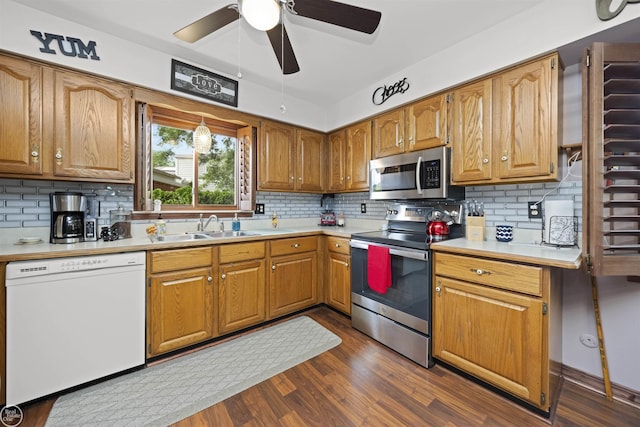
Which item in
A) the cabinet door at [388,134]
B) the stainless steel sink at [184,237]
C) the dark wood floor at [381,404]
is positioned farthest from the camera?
the cabinet door at [388,134]

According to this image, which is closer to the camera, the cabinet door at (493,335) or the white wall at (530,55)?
the cabinet door at (493,335)

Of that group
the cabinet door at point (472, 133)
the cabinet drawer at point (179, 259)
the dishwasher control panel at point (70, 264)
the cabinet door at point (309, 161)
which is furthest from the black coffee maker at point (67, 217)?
the cabinet door at point (472, 133)

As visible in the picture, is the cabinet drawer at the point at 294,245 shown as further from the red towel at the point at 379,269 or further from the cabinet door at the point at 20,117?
the cabinet door at the point at 20,117

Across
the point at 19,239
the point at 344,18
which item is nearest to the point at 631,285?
the point at 344,18

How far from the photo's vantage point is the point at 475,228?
6.87 ft

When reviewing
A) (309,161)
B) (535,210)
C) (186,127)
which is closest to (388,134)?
(309,161)

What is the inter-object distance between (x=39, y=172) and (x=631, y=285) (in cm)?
394

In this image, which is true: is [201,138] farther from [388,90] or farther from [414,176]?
[414,176]

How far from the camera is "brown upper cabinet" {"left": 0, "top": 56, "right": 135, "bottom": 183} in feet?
5.66

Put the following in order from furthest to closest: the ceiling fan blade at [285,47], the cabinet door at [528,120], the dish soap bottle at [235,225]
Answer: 1. the dish soap bottle at [235,225]
2. the cabinet door at [528,120]
3. the ceiling fan blade at [285,47]

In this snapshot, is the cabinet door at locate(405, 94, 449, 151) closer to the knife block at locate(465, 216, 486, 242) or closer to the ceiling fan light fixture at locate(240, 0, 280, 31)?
the knife block at locate(465, 216, 486, 242)

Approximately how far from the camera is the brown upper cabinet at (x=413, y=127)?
2.27 metres

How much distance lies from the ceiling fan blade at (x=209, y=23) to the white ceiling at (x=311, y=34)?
→ 0.85 feet

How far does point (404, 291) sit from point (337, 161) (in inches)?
73.6
